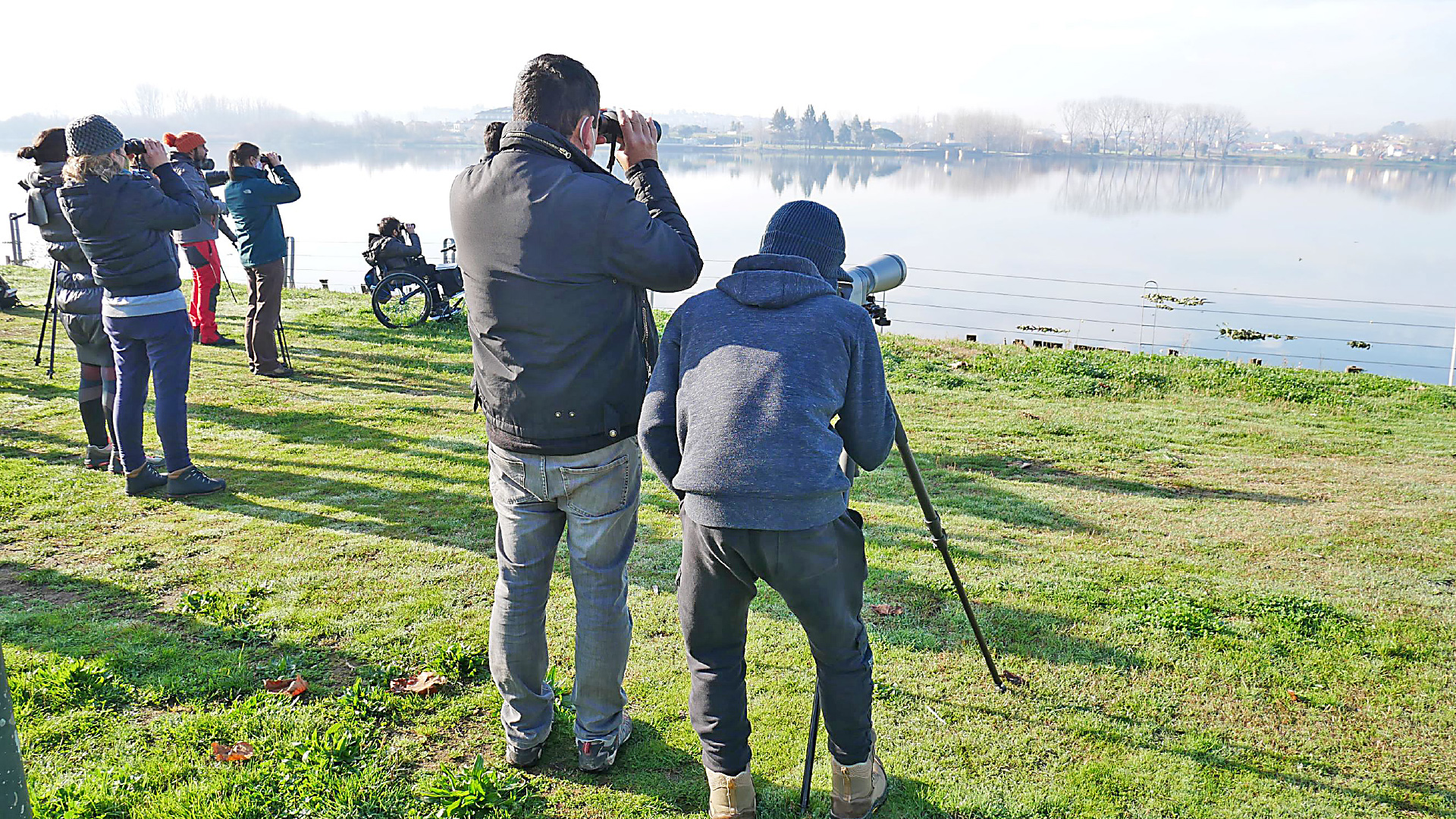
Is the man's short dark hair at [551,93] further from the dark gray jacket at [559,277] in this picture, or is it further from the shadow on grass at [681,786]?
the shadow on grass at [681,786]

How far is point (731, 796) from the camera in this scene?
108 inches

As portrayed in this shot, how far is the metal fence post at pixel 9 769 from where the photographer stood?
166 centimetres

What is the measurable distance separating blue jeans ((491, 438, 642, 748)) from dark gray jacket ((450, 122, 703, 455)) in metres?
0.09

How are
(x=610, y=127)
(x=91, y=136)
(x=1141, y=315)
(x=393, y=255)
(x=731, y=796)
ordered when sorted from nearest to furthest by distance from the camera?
(x=731, y=796) < (x=610, y=127) < (x=91, y=136) < (x=393, y=255) < (x=1141, y=315)

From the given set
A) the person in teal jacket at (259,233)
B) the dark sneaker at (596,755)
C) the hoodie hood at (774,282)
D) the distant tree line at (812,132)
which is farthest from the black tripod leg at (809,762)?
the distant tree line at (812,132)

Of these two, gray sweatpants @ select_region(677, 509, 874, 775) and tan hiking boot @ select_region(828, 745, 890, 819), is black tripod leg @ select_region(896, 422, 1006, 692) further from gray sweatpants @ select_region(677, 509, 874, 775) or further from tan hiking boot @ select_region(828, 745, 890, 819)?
tan hiking boot @ select_region(828, 745, 890, 819)

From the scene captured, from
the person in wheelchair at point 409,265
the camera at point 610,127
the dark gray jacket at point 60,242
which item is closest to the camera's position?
the camera at point 610,127

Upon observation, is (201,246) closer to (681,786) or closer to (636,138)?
(636,138)

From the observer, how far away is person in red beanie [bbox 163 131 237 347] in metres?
8.97

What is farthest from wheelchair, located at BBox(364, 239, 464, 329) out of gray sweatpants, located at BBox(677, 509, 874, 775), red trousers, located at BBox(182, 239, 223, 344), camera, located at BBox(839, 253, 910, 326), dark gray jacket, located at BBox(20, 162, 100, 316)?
gray sweatpants, located at BBox(677, 509, 874, 775)

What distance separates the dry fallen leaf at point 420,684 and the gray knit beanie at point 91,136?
10.7 ft

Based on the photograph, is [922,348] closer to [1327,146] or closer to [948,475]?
[948,475]

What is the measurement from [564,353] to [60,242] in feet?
16.5

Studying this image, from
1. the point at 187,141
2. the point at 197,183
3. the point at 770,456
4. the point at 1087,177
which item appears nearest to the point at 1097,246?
the point at 187,141
